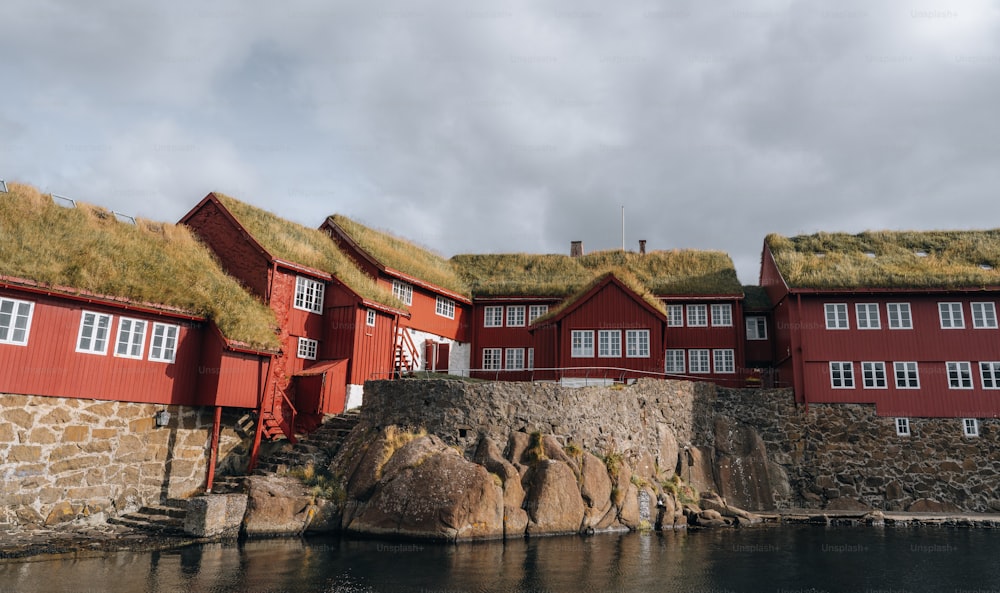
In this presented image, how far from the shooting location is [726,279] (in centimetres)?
3819

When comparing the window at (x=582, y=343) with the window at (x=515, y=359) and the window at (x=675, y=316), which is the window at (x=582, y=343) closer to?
the window at (x=515, y=359)

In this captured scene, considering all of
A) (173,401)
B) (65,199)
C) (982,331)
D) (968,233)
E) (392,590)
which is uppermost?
(968,233)

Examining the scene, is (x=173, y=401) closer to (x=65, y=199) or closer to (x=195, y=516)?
(x=195, y=516)

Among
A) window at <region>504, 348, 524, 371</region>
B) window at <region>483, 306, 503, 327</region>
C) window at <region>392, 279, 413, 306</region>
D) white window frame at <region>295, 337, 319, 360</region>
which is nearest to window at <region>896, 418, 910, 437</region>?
window at <region>504, 348, 524, 371</region>

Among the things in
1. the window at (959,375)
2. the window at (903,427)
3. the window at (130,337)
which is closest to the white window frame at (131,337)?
the window at (130,337)

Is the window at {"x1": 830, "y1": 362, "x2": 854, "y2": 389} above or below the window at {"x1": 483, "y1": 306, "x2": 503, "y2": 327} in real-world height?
below

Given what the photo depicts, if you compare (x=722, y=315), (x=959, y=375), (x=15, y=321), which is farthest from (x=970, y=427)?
(x=15, y=321)

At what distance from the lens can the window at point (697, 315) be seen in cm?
3691

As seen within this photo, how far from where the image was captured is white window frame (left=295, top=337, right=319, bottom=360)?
92.7 feet

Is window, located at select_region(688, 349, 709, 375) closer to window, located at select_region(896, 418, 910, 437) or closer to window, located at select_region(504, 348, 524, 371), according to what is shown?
window, located at select_region(896, 418, 910, 437)

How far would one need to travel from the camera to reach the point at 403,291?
3509cm

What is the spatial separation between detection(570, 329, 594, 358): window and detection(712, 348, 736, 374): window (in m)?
7.51

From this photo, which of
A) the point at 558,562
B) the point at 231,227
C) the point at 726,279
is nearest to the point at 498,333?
the point at 726,279

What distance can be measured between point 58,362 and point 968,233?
148 feet
